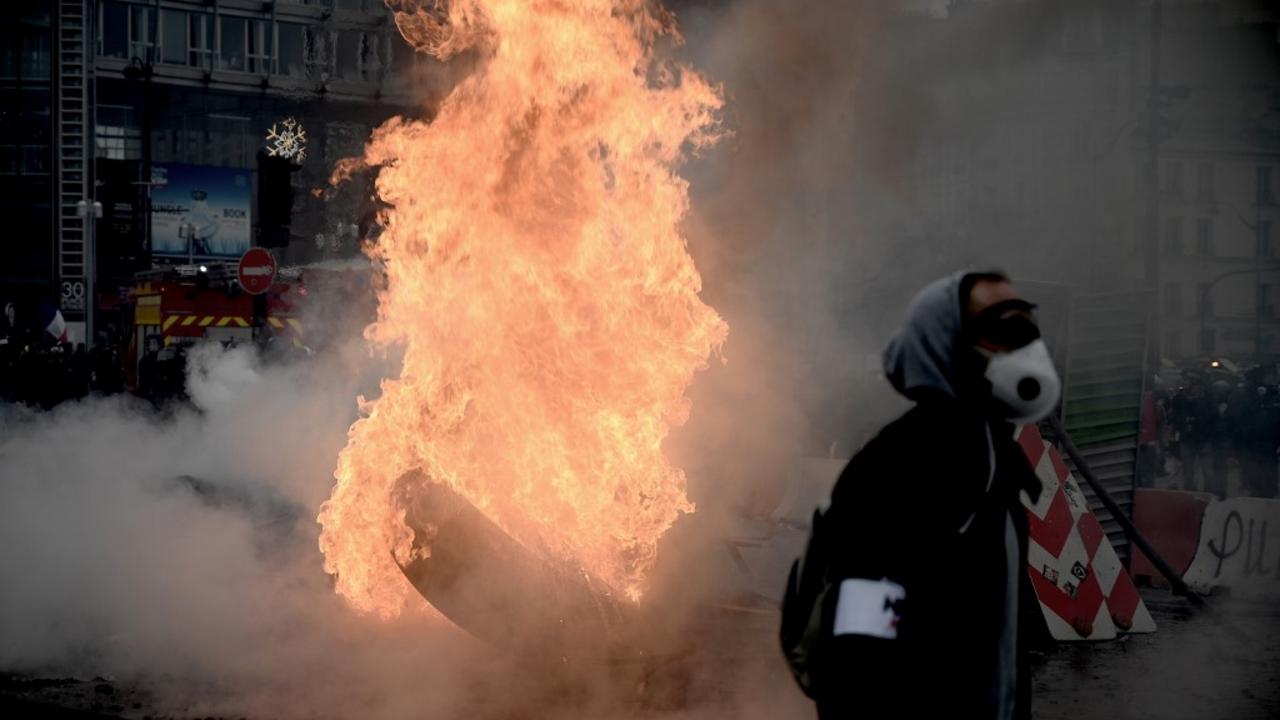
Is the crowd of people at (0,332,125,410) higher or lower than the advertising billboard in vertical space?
lower

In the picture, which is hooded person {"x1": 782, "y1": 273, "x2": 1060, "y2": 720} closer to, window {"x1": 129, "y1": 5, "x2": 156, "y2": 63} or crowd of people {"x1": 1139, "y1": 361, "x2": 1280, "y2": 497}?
crowd of people {"x1": 1139, "y1": 361, "x2": 1280, "y2": 497}

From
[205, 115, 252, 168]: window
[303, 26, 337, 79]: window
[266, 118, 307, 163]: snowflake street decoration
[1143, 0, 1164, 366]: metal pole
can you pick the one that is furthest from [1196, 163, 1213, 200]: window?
[205, 115, 252, 168]: window

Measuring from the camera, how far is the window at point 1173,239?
53.4 m

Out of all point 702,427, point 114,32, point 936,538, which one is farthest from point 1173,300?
point 936,538

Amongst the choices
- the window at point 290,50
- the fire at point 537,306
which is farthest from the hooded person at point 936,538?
the window at point 290,50

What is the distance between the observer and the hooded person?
2.20 metres

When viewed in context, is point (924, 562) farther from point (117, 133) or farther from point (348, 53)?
point (117, 133)

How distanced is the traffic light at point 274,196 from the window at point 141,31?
31.4 metres

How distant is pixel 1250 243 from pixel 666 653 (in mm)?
59460

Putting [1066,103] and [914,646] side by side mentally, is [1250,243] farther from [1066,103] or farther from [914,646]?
[914,646]

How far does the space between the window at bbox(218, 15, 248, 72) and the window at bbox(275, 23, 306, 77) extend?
4.09 ft

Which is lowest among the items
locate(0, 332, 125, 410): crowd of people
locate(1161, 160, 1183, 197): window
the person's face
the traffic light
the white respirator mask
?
locate(0, 332, 125, 410): crowd of people

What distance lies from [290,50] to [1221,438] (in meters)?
38.4

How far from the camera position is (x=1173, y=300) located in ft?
183
